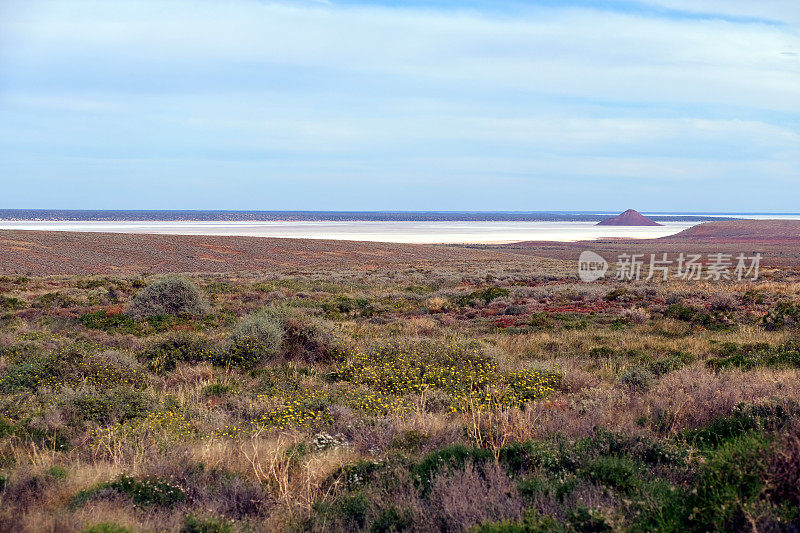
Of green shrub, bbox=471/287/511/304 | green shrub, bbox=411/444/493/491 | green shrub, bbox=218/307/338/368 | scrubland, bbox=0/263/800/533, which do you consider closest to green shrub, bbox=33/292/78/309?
scrubland, bbox=0/263/800/533

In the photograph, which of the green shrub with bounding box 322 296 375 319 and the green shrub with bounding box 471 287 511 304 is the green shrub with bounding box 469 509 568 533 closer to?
the green shrub with bounding box 322 296 375 319

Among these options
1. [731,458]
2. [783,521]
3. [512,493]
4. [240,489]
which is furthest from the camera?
[240,489]

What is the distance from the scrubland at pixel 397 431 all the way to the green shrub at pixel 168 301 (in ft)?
8.85

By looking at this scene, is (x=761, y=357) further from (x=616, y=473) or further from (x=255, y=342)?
(x=255, y=342)

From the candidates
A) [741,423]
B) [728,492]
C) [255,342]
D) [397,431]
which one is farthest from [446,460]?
[255,342]

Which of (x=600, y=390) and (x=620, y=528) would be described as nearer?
(x=620, y=528)

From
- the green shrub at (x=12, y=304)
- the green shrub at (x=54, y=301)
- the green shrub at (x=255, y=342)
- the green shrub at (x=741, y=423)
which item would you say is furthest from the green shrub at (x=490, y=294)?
the green shrub at (x=12, y=304)

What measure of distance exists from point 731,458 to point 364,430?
3.58m

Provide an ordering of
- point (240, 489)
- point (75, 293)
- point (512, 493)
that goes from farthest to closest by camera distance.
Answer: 1. point (75, 293)
2. point (240, 489)
3. point (512, 493)

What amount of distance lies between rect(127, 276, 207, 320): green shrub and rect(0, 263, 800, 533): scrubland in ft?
8.85

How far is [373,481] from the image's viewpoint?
4.83 meters

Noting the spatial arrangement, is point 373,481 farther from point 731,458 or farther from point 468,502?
point 731,458

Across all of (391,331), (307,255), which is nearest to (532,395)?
(391,331)

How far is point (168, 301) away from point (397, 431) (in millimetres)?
13272
